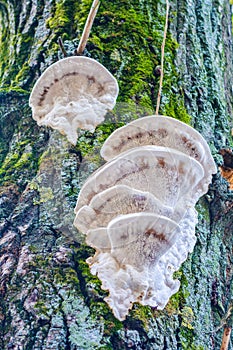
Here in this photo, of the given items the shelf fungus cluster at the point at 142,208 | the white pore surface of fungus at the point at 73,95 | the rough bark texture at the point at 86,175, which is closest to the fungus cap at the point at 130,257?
the shelf fungus cluster at the point at 142,208

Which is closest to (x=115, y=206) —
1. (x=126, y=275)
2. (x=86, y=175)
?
(x=126, y=275)

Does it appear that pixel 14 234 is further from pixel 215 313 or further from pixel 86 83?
pixel 215 313

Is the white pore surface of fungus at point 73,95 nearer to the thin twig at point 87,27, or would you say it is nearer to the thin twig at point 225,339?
the thin twig at point 87,27

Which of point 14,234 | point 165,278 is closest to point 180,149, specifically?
point 165,278

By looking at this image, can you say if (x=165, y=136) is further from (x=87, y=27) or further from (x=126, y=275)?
(x=87, y=27)

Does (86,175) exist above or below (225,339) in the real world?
above

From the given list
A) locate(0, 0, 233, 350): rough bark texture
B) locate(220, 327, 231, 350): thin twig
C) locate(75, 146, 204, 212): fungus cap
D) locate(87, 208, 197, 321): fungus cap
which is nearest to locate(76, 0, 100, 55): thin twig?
locate(0, 0, 233, 350): rough bark texture

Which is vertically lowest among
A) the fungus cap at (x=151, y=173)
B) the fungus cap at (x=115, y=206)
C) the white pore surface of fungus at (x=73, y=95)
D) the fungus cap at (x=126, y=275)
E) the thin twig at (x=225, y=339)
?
the thin twig at (x=225, y=339)
